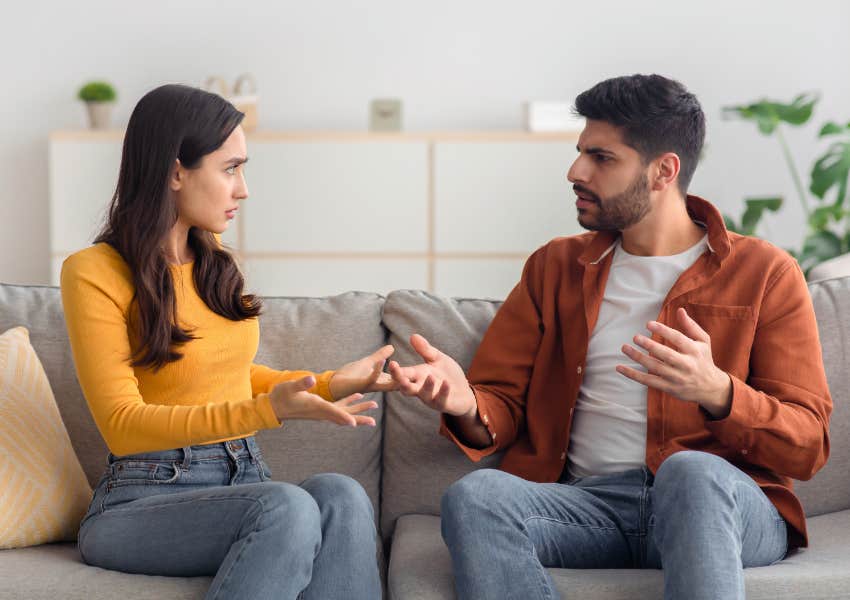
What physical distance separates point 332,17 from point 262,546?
3.78m

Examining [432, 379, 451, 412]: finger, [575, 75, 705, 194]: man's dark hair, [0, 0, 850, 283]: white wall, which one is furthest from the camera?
[0, 0, 850, 283]: white wall

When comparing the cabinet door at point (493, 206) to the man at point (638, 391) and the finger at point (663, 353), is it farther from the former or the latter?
the finger at point (663, 353)

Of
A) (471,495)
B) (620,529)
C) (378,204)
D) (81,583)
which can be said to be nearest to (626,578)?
(620,529)

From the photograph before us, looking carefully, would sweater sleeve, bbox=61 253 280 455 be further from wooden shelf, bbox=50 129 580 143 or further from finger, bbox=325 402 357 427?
wooden shelf, bbox=50 129 580 143

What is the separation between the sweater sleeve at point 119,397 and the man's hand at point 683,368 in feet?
2.01

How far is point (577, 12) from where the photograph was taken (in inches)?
196

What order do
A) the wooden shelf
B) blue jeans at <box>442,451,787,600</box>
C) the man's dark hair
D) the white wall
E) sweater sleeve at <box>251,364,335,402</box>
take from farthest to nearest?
the white wall → the wooden shelf → the man's dark hair → sweater sleeve at <box>251,364,335,402</box> → blue jeans at <box>442,451,787,600</box>

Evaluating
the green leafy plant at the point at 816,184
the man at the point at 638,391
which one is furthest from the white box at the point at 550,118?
the man at the point at 638,391

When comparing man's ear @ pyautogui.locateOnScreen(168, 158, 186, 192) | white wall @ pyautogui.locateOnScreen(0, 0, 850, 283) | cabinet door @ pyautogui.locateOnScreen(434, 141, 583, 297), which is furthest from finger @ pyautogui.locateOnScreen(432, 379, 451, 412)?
white wall @ pyautogui.locateOnScreen(0, 0, 850, 283)

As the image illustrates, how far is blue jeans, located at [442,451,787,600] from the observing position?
1.59 metres

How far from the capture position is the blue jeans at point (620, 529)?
5.20 ft

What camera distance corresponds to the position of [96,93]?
4758 mm

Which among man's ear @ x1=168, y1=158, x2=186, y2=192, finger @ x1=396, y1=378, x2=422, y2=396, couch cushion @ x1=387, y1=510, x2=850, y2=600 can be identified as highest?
man's ear @ x1=168, y1=158, x2=186, y2=192

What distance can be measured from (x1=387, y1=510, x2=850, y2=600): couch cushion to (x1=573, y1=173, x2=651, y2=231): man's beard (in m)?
A: 0.70
